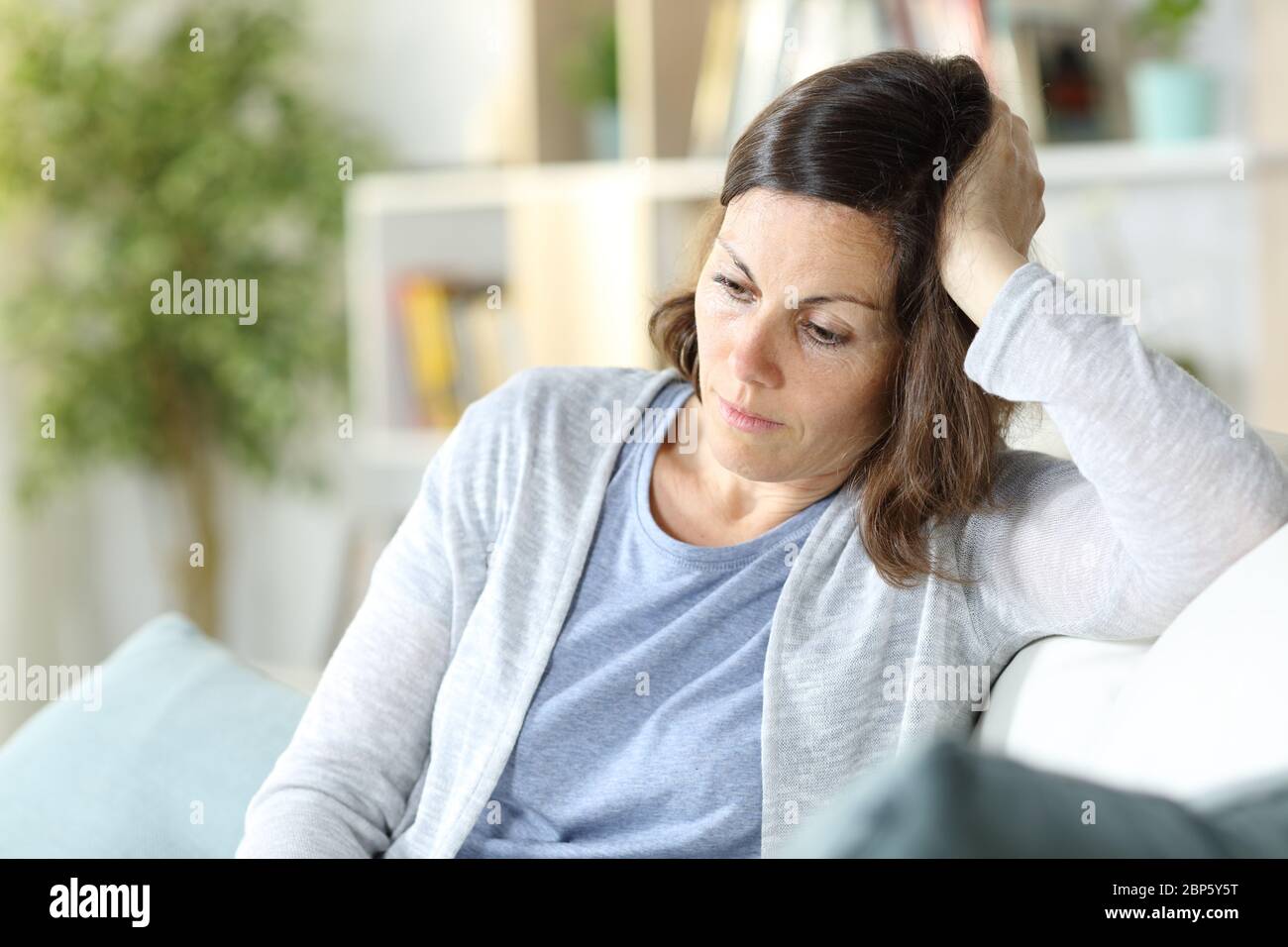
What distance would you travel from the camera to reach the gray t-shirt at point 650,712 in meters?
1.02

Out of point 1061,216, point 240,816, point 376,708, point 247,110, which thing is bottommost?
point 240,816

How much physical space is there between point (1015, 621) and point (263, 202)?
225cm

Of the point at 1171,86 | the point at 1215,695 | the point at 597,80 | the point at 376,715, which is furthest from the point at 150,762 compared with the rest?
the point at 1171,86

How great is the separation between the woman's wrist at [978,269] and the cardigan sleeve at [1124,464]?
0.06ft

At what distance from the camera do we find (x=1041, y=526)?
1020mm

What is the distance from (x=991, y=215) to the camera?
102 cm

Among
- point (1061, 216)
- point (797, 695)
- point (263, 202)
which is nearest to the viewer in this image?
point (797, 695)

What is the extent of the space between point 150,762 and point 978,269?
2.97 feet

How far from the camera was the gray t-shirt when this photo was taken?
1.02 meters

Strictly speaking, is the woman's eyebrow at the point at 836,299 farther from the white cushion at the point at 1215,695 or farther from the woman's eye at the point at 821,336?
the white cushion at the point at 1215,695

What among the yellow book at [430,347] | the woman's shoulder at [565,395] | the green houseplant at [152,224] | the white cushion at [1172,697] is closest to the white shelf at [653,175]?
the yellow book at [430,347]

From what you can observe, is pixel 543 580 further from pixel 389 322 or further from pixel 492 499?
pixel 389 322

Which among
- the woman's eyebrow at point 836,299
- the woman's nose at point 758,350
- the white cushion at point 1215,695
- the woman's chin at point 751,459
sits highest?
the woman's eyebrow at point 836,299
